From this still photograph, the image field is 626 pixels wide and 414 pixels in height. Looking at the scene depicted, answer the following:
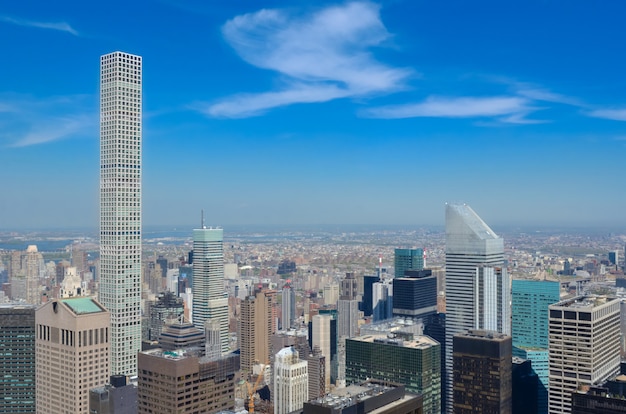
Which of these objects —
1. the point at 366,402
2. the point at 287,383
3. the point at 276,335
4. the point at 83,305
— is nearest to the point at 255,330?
the point at 276,335

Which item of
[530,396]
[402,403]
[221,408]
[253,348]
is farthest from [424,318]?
[402,403]

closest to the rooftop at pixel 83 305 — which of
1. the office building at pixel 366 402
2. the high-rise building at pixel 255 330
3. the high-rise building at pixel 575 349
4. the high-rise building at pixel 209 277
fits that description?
the office building at pixel 366 402

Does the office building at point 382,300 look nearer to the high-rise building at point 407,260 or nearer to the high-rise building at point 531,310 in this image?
the high-rise building at point 407,260

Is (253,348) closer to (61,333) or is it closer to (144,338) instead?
(144,338)

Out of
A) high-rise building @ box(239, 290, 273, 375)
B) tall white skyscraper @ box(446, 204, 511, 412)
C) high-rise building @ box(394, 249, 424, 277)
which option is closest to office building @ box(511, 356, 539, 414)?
tall white skyscraper @ box(446, 204, 511, 412)

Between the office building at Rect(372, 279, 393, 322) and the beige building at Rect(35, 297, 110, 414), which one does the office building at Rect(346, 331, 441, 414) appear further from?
the office building at Rect(372, 279, 393, 322)

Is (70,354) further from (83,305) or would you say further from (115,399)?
(115,399)
